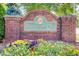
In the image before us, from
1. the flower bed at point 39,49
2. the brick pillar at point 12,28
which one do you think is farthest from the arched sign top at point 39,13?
the flower bed at point 39,49

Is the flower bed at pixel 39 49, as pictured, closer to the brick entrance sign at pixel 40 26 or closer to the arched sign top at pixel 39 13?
the brick entrance sign at pixel 40 26

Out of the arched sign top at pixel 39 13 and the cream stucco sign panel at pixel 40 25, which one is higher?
the arched sign top at pixel 39 13

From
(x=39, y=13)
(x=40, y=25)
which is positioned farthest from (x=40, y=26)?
(x=39, y=13)

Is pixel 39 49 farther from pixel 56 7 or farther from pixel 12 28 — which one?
pixel 56 7

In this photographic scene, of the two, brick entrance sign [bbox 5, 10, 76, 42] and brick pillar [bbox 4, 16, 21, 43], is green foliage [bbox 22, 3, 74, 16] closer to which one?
brick entrance sign [bbox 5, 10, 76, 42]

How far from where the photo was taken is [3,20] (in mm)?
3281

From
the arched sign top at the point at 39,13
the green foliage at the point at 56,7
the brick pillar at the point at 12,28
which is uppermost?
the green foliage at the point at 56,7

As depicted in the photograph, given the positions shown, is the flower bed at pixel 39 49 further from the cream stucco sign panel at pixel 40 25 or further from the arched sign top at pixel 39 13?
the arched sign top at pixel 39 13

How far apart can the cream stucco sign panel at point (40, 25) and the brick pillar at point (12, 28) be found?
0.39 feet

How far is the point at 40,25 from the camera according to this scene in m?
3.28

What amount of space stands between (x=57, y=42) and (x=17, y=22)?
591mm

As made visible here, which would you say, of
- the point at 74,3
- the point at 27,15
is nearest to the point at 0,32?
the point at 27,15

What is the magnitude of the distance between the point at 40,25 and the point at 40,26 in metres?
0.01

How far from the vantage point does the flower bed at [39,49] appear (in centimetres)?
326
